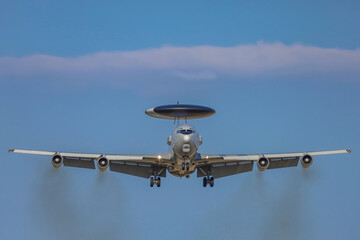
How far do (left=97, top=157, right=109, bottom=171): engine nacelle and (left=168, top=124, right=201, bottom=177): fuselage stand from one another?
748 centimetres

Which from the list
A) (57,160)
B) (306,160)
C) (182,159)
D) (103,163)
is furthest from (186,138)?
(306,160)

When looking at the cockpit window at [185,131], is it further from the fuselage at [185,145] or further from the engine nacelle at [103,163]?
the engine nacelle at [103,163]

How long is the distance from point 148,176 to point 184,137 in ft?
43.9

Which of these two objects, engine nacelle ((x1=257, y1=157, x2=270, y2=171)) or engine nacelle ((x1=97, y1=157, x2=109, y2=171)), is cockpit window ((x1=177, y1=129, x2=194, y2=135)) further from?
engine nacelle ((x1=257, y1=157, x2=270, y2=171))

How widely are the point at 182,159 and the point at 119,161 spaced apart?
1066 centimetres

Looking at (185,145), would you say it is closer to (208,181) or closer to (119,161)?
(208,181)

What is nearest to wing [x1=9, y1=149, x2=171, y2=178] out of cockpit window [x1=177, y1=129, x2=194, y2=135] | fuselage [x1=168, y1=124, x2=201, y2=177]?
fuselage [x1=168, y1=124, x2=201, y2=177]

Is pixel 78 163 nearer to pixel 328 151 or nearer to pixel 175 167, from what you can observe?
pixel 175 167

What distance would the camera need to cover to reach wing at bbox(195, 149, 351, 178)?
90250mm

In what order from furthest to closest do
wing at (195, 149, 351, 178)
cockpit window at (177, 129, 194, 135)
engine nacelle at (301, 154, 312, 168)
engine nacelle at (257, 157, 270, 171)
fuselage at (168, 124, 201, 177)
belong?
engine nacelle at (301, 154, 312, 168)
wing at (195, 149, 351, 178)
engine nacelle at (257, 157, 270, 171)
cockpit window at (177, 129, 194, 135)
fuselage at (168, 124, 201, 177)

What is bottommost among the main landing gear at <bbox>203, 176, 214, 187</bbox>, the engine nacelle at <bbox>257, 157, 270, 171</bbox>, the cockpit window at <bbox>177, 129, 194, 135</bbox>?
the main landing gear at <bbox>203, 176, 214, 187</bbox>

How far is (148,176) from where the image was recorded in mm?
94750

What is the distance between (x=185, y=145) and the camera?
8288 centimetres

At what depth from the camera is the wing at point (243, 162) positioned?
90.2 meters
